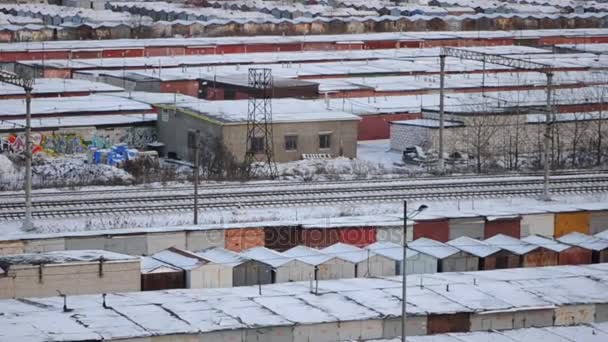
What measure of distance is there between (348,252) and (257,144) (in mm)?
6189

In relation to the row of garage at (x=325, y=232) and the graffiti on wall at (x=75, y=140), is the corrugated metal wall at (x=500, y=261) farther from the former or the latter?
the graffiti on wall at (x=75, y=140)

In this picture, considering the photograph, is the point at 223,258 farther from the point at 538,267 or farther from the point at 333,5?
the point at 333,5

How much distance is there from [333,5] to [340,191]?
25729mm

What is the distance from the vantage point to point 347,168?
717 inches

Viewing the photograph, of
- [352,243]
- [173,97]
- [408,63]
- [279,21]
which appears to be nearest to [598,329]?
[352,243]

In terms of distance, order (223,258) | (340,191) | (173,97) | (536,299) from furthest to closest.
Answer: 1. (173,97)
2. (340,191)
3. (223,258)
4. (536,299)

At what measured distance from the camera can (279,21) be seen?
35.8m

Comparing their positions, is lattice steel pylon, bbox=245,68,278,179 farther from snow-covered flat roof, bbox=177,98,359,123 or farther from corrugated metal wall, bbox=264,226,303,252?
corrugated metal wall, bbox=264,226,303,252

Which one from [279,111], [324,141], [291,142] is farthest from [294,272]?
[279,111]

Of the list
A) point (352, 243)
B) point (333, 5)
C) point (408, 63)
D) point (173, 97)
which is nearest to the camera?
point (352, 243)

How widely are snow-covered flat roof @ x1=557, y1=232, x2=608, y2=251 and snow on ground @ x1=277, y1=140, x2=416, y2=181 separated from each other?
4.45m

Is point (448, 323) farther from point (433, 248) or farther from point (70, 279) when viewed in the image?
point (70, 279)

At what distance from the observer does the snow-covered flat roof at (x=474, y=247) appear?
12640 mm

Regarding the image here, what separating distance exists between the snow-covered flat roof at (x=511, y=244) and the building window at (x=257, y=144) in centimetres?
569
